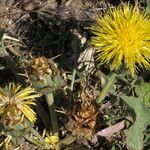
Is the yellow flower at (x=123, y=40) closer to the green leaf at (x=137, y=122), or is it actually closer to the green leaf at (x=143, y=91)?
the green leaf at (x=137, y=122)

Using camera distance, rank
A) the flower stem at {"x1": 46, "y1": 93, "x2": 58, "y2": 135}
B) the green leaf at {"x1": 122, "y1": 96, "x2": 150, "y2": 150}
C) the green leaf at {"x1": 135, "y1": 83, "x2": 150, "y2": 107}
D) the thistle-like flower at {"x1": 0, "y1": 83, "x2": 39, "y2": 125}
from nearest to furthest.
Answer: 1. the thistle-like flower at {"x1": 0, "y1": 83, "x2": 39, "y2": 125}
2. the green leaf at {"x1": 122, "y1": 96, "x2": 150, "y2": 150}
3. the flower stem at {"x1": 46, "y1": 93, "x2": 58, "y2": 135}
4. the green leaf at {"x1": 135, "y1": 83, "x2": 150, "y2": 107}

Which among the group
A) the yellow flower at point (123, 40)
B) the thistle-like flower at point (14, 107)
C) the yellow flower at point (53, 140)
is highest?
the yellow flower at point (123, 40)

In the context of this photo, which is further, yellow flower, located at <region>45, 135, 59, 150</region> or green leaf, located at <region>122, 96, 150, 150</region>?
yellow flower, located at <region>45, 135, 59, 150</region>

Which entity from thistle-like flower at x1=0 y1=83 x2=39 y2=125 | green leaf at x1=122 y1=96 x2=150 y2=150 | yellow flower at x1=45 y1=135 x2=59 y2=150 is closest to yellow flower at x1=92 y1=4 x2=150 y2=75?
green leaf at x1=122 y1=96 x2=150 y2=150

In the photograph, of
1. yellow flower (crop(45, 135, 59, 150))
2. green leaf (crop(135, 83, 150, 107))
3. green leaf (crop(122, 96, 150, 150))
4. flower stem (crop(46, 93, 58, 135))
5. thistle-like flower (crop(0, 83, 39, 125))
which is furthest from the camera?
green leaf (crop(135, 83, 150, 107))

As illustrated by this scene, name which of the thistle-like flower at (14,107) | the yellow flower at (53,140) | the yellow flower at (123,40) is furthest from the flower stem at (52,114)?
the yellow flower at (123,40)

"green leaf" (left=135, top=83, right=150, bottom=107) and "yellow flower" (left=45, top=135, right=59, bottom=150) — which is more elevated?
"green leaf" (left=135, top=83, right=150, bottom=107)

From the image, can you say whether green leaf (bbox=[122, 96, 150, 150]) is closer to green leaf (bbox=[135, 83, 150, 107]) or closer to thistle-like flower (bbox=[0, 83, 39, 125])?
green leaf (bbox=[135, 83, 150, 107])
